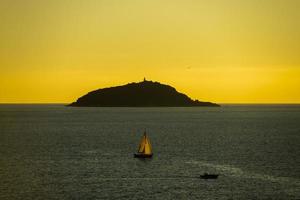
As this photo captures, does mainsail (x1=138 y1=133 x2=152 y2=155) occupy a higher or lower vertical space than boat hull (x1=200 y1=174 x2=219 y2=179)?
higher

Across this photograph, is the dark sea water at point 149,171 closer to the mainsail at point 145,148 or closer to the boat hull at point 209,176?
the boat hull at point 209,176

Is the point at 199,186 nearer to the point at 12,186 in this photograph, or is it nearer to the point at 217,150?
the point at 12,186

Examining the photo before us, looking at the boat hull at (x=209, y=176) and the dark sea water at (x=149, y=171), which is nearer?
the dark sea water at (x=149, y=171)

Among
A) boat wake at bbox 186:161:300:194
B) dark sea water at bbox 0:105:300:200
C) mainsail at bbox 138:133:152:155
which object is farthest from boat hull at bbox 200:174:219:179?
mainsail at bbox 138:133:152:155

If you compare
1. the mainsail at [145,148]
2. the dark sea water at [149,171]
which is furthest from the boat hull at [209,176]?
the mainsail at [145,148]

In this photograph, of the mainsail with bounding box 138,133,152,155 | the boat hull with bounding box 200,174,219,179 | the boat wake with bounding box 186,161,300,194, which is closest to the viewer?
the boat wake with bounding box 186,161,300,194

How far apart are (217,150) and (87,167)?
4741 cm

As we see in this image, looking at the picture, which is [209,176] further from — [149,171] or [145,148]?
[145,148]

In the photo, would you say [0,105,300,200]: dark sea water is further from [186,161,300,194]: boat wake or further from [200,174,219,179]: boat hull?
[200,174,219,179]: boat hull

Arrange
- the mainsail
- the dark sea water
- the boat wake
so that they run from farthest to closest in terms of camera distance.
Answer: the mainsail
the boat wake
the dark sea water

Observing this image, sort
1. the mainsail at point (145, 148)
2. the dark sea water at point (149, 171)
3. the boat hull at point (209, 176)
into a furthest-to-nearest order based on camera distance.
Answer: the mainsail at point (145, 148) → the boat hull at point (209, 176) → the dark sea water at point (149, 171)

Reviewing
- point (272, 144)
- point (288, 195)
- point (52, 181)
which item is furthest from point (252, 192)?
point (272, 144)

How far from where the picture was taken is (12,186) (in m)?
93.1

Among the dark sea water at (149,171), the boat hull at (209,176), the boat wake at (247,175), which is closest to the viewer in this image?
the dark sea water at (149,171)
